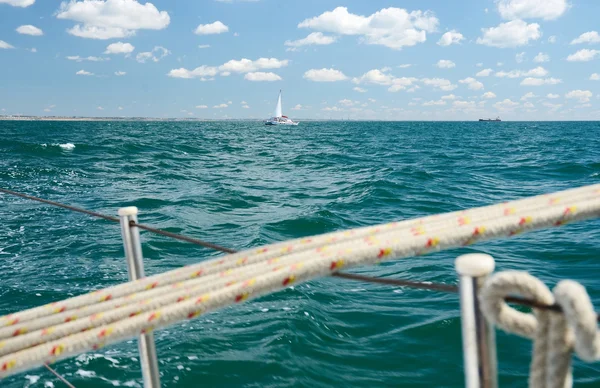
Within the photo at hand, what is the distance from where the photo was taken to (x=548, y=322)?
1150 millimetres

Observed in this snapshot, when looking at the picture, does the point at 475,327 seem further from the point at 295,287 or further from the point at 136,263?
the point at 295,287

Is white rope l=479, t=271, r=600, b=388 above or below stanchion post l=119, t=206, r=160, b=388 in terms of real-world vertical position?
above

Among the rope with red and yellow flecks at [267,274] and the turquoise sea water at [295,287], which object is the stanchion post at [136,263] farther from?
the turquoise sea water at [295,287]

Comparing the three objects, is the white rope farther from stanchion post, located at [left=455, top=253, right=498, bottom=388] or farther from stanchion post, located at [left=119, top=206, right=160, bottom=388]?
stanchion post, located at [left=119, top=206, right=160, bottom=388]

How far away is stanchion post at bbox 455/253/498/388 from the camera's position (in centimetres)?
117

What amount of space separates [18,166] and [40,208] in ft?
38.3

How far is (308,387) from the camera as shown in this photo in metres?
4.62

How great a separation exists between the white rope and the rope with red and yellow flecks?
0.89 ft

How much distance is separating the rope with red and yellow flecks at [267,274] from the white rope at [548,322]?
0.27 m

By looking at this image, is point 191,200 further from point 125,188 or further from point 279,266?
point 279,266

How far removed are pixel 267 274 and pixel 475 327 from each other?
2.02 feet

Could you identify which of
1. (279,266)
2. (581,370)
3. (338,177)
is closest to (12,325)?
(279,266)

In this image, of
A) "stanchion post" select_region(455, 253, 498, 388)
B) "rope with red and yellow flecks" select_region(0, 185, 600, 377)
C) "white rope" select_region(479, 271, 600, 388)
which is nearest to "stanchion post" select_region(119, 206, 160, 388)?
"rope with red and yellow flecks" select_region(0, 185, 600, 377)

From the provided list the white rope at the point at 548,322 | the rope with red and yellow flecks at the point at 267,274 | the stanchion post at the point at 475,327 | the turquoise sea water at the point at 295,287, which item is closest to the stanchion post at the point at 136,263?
the rope with red and yellow flecks at the point at 267,274
